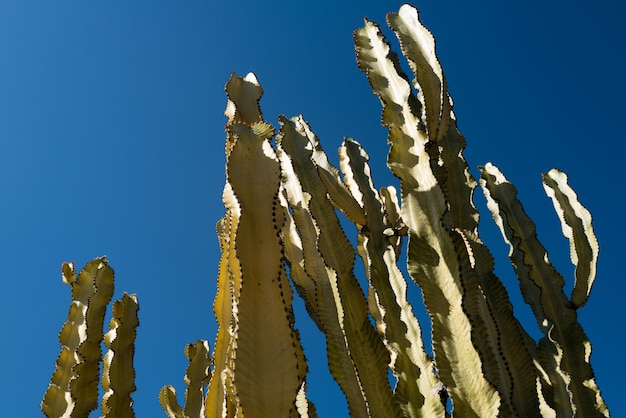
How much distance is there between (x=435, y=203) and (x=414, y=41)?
52cm

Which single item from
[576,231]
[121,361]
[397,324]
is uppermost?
[576,231]

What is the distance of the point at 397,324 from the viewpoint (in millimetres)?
1542

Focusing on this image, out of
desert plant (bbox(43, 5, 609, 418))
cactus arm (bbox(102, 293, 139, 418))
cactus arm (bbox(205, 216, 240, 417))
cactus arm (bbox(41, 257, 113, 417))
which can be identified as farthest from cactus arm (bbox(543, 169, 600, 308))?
cactus arm (bbox(41, 257, 113, 417))

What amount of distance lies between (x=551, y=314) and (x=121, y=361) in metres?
1.16

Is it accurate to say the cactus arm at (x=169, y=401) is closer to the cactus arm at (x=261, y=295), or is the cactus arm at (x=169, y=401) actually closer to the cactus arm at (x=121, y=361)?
the cactus arm at (x=121, y=361)

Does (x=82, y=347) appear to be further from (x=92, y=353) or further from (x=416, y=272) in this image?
(x=416, y=272)

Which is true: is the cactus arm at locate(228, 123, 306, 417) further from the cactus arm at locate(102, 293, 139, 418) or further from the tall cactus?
the cactus arm at locate(102, 293, 139, 418)

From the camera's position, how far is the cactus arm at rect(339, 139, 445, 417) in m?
1.41

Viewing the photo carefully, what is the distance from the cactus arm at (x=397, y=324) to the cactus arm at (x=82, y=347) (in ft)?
2.64

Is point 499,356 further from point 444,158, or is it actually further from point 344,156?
point 344,156

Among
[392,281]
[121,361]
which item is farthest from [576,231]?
Answer: [121,361]

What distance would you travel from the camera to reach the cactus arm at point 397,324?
4.63 ft

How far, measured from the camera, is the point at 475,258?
1.43 meters

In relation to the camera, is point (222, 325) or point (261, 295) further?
point (222, 325)
